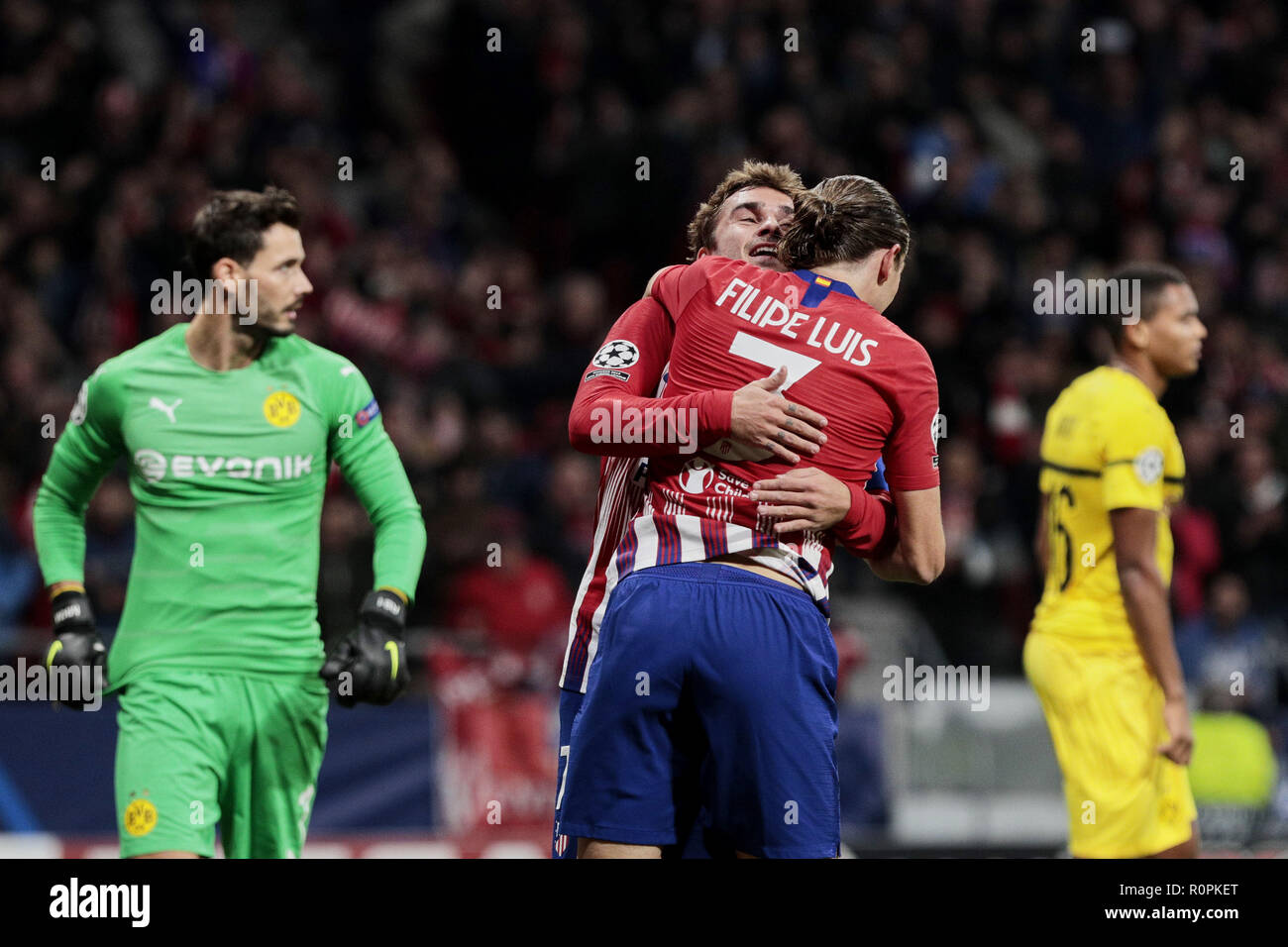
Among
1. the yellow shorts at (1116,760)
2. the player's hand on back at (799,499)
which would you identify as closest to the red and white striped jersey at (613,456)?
the player's hand on back at (799,499)

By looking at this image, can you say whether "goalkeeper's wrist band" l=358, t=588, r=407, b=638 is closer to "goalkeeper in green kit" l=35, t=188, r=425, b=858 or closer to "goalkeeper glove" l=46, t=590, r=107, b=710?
"goalkeeper in green kit" l=35, t=188, r=425, b=858

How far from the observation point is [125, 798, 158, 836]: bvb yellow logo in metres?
4.73

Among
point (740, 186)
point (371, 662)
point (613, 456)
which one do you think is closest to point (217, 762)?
point (371, 662)

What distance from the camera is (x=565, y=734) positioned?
4625 millimetres

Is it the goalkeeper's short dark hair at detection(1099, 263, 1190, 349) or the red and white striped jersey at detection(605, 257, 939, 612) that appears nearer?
the red and white striped jersey at detection(605, 257, 939, 612)

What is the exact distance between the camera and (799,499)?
399 centimetres

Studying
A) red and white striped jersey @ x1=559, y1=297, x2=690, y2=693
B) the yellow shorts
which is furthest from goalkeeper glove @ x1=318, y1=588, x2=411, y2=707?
the yellow shorts

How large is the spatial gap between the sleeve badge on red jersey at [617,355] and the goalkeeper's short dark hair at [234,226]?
1568 millimetres

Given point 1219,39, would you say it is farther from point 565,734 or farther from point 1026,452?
point 565,734

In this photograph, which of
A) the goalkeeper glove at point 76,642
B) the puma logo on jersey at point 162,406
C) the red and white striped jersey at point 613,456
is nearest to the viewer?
the red and white striped jersey at point 613,456

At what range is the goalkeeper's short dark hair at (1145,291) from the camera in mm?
6246

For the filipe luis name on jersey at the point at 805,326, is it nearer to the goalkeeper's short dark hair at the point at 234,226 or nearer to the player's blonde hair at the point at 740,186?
the player's blonde hair at the point at 740,186

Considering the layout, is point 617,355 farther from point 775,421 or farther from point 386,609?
point 386,609

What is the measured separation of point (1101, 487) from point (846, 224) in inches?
93.1
